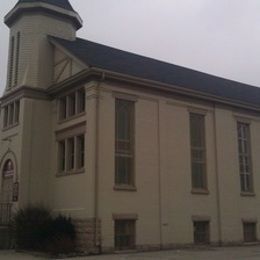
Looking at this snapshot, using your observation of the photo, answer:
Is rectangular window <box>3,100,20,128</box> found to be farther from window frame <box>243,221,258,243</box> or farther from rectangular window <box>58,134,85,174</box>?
window frame <box>243,221,258,243</box>

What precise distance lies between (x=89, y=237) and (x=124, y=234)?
2.17 m

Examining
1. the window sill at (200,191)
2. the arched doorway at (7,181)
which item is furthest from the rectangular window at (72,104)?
the window sill at (200,191)

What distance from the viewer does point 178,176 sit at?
2798 cm

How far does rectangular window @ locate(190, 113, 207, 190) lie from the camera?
1150 inches

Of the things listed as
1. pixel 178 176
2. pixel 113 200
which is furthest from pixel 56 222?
pixel 178 176

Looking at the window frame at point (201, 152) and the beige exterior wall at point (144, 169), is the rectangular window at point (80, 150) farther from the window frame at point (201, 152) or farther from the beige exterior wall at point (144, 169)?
the window frame at point (201, 152)

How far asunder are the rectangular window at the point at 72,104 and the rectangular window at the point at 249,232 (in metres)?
12.9

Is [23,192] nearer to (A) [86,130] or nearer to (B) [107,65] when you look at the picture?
(A) [86,130]

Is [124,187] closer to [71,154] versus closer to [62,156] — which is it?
[71,154]

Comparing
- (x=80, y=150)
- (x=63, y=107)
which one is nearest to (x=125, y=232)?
(x=80, y=150)

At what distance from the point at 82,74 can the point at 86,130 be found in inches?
115

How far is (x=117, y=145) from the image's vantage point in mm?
25953

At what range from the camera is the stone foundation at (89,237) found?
23500 millimetres

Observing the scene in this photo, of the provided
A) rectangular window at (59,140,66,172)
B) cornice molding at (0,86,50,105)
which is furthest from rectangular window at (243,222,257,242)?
cornice molding at (0,86,50,105)
